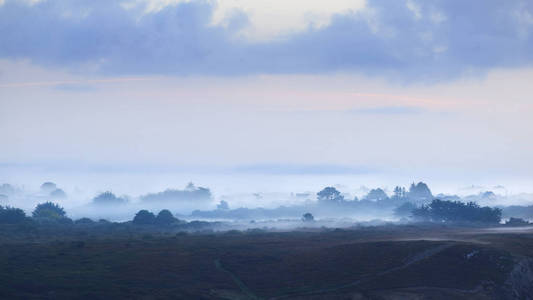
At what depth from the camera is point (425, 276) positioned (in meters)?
74.8

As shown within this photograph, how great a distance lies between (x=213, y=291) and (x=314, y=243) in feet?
130

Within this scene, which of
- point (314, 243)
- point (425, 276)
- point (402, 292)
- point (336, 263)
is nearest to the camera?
point (402, 292)

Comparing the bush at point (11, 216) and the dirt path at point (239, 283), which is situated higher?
the bush at point (11, 216)

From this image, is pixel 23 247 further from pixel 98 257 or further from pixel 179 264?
pixel 179 264

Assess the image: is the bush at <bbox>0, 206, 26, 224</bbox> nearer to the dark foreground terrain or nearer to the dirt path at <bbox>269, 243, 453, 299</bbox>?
the dark foreground terrain

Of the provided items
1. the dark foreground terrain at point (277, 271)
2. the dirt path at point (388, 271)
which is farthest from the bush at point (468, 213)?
the dirt path at point (388, 271)

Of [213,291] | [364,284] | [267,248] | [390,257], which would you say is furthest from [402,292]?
[267,248]

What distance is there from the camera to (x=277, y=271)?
81.6m

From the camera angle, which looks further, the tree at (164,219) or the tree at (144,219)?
the tree at (164,219)

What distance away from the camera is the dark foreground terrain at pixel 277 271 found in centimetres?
6912

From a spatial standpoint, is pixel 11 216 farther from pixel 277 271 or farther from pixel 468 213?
pixel 468 213

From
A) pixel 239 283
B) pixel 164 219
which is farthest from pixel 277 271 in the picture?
pixel 164 219

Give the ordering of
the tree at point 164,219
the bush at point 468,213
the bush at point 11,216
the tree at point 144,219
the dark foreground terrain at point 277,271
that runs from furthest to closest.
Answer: the tree at point 164,219 → the tree at point 144,219 → the bush at point 468,213 → the bush at point 11,216 → the dark foreground terrain at point 277,271

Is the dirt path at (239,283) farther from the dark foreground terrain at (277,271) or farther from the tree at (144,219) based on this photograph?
the tree at (144,219)
